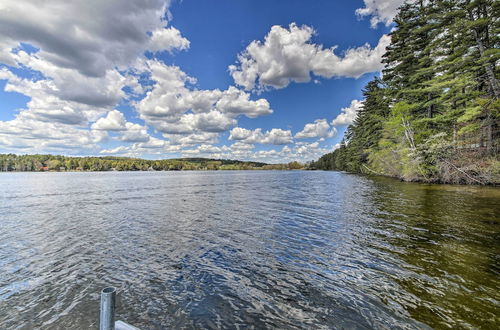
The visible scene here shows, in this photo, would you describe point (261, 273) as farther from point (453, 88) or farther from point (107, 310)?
point (453, 88)

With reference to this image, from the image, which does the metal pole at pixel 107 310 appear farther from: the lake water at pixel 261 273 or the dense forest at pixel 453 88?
the dense forest at pixel 453 88

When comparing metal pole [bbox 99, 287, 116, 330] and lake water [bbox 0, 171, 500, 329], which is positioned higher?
metal pole [bbox 99, 287, 116, 330]

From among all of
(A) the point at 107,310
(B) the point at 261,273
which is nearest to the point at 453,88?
(B) the point at 261,273

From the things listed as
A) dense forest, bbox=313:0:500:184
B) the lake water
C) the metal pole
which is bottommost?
the lake water

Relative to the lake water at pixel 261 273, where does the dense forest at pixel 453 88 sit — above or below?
above

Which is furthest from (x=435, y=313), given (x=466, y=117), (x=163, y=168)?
(x=163, y=168)

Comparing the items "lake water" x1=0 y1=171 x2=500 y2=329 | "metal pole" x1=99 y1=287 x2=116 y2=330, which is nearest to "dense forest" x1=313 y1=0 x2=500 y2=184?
"lake water" x1=0 y1=171 x2=500 y2=329

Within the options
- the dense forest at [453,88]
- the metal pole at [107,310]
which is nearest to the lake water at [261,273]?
the metal pole at [107,310]

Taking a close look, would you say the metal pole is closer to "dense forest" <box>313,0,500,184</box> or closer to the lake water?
the lake water

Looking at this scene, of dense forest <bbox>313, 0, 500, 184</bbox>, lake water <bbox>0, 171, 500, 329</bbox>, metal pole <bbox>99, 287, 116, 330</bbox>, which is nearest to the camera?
metal pole <bbox>99, 287, 116, 330</bbox>

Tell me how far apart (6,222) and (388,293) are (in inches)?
750

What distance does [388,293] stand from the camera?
5363 millimetres

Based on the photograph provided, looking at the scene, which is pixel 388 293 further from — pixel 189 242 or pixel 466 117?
pixel 466 117

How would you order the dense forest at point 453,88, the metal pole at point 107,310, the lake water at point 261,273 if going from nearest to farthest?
the metal pole at point 107,310 < the lake water at point 261,273 < the dense forest at point 453,88
